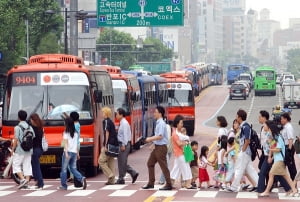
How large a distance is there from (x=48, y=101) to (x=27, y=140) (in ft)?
13.2

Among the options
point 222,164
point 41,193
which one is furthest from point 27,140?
point 222,164

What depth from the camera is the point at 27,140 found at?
23.1 meters

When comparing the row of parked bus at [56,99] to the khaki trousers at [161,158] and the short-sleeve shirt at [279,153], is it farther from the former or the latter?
the short-sleeve shirt at [279,153]

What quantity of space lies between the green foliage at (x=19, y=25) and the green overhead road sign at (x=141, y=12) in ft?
70.5

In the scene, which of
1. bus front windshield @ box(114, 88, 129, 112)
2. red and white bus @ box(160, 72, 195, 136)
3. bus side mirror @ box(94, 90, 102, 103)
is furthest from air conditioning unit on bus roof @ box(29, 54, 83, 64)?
red and white bus @ box(160, 72, 195, 136)

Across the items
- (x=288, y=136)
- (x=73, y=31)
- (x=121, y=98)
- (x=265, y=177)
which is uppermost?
(x=73, y=31)

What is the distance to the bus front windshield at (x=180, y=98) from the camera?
52188 millimetres

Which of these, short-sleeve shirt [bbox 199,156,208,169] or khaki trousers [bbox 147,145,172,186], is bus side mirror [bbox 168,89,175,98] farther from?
khaki trousers [bbox 147,145,172,186]

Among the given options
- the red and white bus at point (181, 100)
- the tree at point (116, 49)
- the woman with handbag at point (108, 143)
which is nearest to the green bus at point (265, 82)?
the tree at point (116, 49)

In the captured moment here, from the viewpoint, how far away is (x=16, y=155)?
928 inches

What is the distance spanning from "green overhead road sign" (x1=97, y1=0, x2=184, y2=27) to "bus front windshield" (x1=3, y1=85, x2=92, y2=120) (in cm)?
2529

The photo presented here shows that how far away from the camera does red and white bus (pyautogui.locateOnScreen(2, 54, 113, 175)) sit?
2673 centimetres

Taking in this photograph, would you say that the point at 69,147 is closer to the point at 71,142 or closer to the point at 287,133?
the point at 71,142

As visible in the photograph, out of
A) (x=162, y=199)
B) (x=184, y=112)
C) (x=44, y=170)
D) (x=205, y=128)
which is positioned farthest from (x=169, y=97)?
(x=162, y=199)
